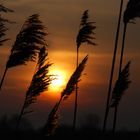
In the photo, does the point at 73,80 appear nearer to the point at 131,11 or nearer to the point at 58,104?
the point at 58,104

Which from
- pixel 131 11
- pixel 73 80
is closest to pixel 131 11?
pixel 131 11

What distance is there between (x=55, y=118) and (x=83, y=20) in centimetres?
675

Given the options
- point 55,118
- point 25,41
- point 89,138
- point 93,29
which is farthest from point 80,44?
point 25,41

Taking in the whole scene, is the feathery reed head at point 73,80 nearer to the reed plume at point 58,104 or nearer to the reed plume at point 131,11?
the reed plume at point 58,104

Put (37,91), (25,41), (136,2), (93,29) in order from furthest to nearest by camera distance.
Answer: (93,29)
(136,2)
(37,91)
(25,41)

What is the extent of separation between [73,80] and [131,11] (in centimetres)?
294

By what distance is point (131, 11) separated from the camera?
2017 centimetres

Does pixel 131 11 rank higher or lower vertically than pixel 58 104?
higher

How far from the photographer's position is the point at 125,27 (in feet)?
67.2

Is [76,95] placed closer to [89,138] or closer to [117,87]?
[89,138]

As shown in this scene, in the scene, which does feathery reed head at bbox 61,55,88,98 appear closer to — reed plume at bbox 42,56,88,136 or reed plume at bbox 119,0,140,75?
reed plume at bbox 42,56,88,136

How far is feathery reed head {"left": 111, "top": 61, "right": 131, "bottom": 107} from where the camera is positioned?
20969 mm

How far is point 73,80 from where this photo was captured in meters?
19.5

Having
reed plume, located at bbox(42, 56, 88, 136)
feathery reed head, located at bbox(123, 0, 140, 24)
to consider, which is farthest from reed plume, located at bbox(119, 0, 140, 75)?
reed plume, located at bbox(42, 56, 88, 136)
